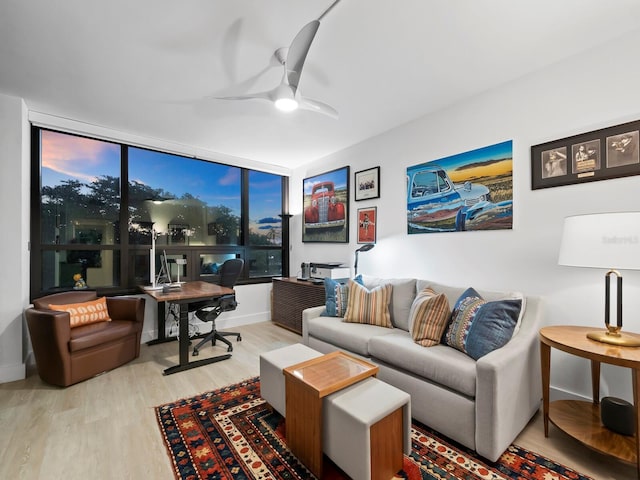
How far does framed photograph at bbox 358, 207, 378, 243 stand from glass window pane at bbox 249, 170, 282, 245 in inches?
69.1

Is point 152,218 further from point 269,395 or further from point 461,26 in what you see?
point 461,26

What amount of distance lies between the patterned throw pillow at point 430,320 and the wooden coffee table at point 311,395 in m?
0.58

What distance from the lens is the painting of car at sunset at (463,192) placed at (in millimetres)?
2439

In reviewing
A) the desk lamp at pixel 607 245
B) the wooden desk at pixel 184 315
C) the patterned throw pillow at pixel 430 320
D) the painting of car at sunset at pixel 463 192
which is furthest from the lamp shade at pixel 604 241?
the wooden desk at pixel 184 315

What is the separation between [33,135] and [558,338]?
491 cm

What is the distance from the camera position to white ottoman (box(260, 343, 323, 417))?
1.89 metres

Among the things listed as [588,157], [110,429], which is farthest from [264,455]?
[588,157]

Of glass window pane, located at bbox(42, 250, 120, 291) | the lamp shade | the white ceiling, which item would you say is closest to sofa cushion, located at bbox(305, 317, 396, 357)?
the lamp shade

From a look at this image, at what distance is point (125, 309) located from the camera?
9.91ft

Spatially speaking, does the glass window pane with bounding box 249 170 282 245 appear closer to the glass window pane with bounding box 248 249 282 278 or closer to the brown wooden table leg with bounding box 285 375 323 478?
the glass window pane with bounding box 248 249 282 278

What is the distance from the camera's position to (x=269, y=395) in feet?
6.59

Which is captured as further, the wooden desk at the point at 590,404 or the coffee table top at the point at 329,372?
the coffee table top at the point at 329,372

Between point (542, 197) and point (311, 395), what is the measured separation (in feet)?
7.37

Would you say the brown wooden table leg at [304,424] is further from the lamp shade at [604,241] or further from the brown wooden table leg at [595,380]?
the brown wooden table leg at [595,380]
